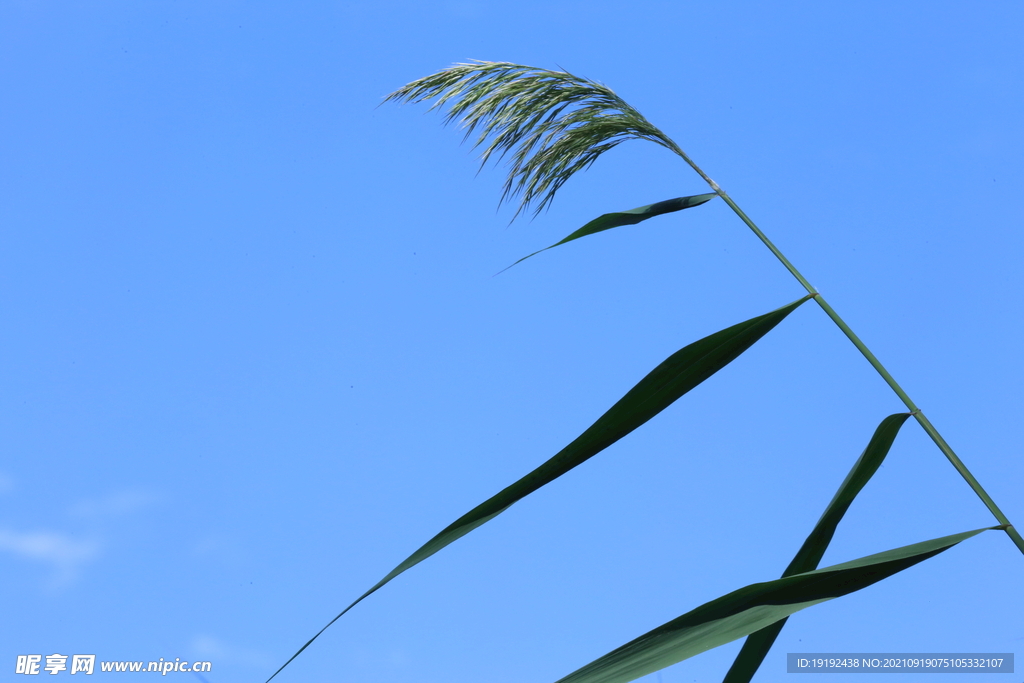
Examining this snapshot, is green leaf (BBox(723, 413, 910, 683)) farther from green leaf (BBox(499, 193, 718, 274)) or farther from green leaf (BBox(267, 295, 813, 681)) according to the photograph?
green leaf (BBox(499, 193, 718, 274))

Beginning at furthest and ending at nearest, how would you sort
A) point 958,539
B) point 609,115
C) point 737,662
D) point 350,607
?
point 609,115, point 737,662, point 958,539, point 350,607

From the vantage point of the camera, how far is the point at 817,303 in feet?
4.05

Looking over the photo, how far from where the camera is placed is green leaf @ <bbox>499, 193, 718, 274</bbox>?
1304mm

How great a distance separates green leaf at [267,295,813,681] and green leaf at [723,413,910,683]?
0.82 ft

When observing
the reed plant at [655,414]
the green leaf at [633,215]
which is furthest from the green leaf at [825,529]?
the green leaf at [633,215]

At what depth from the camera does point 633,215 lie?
1.32 meters

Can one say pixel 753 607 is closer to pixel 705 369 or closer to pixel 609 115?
pixel 705 369

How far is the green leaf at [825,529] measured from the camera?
113cm

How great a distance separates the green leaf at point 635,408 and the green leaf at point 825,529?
0.82 feet

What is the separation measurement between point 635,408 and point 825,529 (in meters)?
0.36

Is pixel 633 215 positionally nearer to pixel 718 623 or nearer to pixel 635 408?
pixel 635 408

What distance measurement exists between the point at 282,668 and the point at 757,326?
30.0 inches

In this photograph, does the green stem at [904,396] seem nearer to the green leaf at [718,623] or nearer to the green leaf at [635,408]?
the green leaf at [635,408]

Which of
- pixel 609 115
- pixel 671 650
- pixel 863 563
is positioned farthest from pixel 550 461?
pixel 609 115
